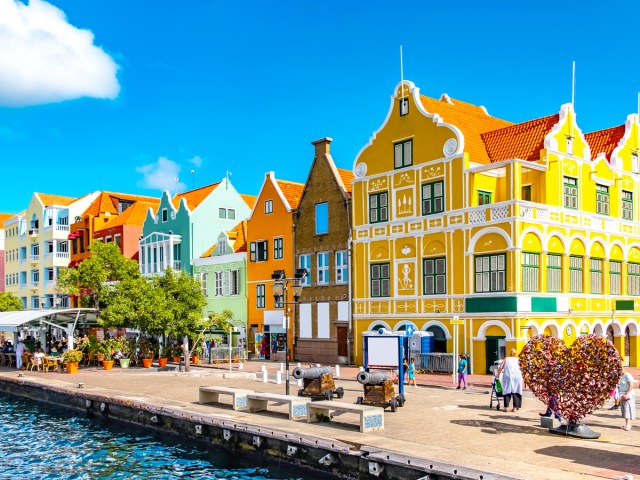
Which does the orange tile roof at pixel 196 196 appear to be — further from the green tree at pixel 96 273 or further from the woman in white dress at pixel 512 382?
the woman in white dress at pixel 512 382

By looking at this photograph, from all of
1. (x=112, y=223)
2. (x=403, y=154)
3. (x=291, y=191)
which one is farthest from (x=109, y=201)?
(x=403, y=154)

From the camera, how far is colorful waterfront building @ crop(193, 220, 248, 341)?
174ft

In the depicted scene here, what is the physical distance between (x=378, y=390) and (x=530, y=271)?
15337 millimetres

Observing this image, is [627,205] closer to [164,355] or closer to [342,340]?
[342,340]

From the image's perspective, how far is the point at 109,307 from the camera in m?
40.1

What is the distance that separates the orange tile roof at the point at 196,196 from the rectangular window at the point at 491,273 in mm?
29292

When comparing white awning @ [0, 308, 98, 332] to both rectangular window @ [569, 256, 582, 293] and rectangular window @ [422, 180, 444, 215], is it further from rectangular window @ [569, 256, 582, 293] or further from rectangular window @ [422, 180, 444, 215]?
rectangular window @ [569, 256, 582, 293]

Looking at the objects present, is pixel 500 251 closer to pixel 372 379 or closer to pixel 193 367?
pixel 372 379

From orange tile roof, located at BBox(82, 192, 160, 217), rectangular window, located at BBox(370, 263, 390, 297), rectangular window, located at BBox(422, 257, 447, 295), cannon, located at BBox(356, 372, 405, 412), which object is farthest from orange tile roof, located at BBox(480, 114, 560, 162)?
orange tile roof, located at BBox(82, 192, 160, 217)

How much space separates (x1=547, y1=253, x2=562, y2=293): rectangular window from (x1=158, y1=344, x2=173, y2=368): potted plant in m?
21.2

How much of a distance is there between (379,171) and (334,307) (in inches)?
350

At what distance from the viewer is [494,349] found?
35.5m

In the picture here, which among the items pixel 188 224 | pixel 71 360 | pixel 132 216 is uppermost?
pixel 132 216

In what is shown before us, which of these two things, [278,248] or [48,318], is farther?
[278,248]
